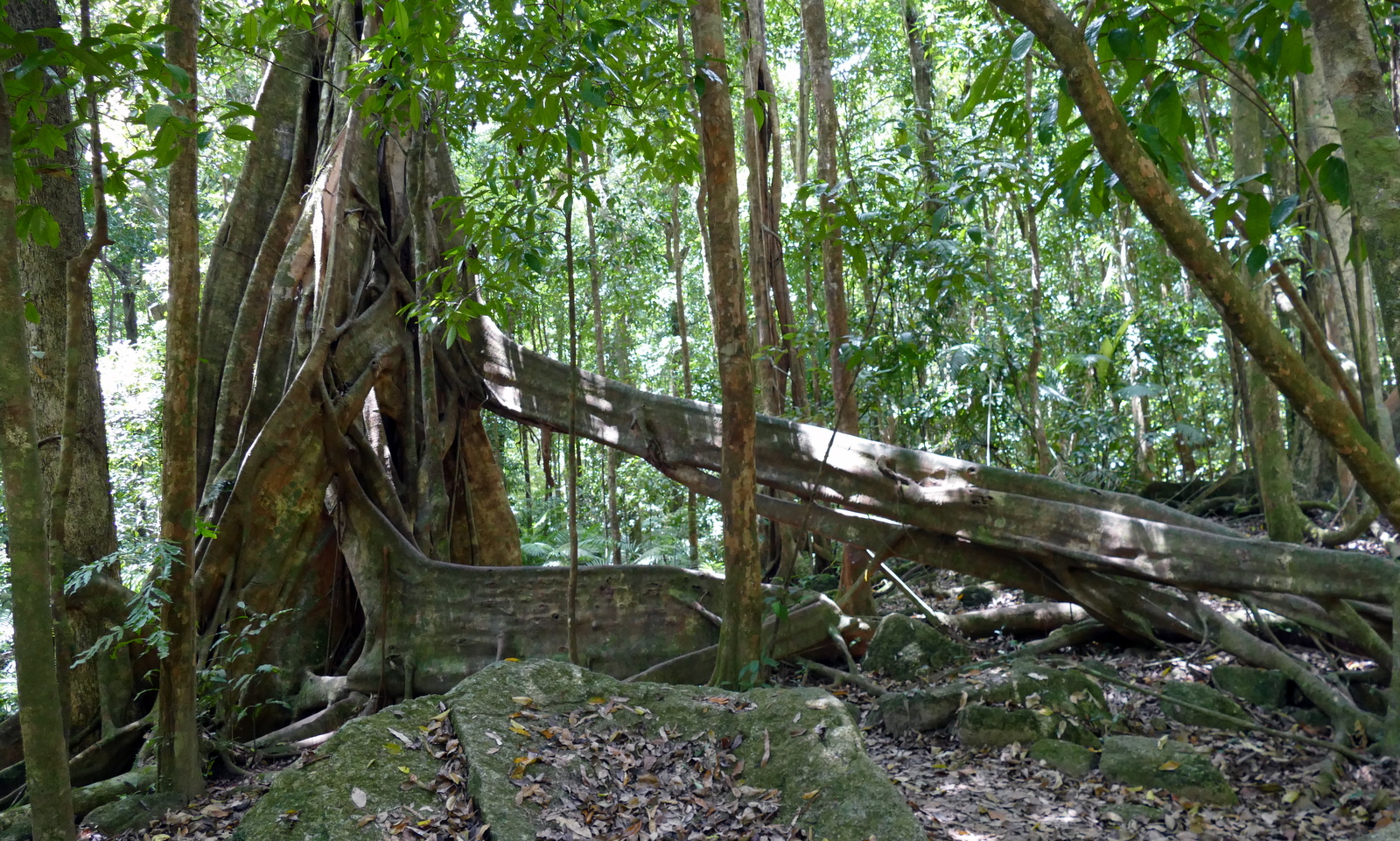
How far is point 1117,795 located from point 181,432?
4.58m

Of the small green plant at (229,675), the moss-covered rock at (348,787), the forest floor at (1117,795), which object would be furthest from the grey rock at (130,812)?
the moss-covered rock at (348,787)

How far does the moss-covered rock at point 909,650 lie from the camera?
6336 millimetres

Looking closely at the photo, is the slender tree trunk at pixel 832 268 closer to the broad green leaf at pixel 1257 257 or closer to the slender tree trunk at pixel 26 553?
the broad green leaf at pixel 1257 257

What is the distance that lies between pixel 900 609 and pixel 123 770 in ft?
20.4

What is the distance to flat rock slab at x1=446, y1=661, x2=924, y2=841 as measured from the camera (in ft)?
10.7

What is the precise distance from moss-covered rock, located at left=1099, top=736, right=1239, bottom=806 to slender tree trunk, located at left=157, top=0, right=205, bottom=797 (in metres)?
4.36

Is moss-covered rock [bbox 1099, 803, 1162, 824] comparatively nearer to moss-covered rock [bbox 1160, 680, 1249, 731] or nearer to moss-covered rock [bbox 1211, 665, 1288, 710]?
moss-covered rock [bbox 1160, 680, 1249, 731]

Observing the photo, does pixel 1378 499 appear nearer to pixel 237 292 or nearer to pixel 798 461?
pixel 798 461

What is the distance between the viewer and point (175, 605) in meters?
3.92

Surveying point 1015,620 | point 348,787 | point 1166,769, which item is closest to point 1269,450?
point 1015,620

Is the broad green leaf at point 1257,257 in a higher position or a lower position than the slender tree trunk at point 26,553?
higher

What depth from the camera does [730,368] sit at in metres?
4.96

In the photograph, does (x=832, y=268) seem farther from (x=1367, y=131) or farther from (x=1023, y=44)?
(x=1367, y=131)

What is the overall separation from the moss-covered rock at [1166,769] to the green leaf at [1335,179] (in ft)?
9.68
